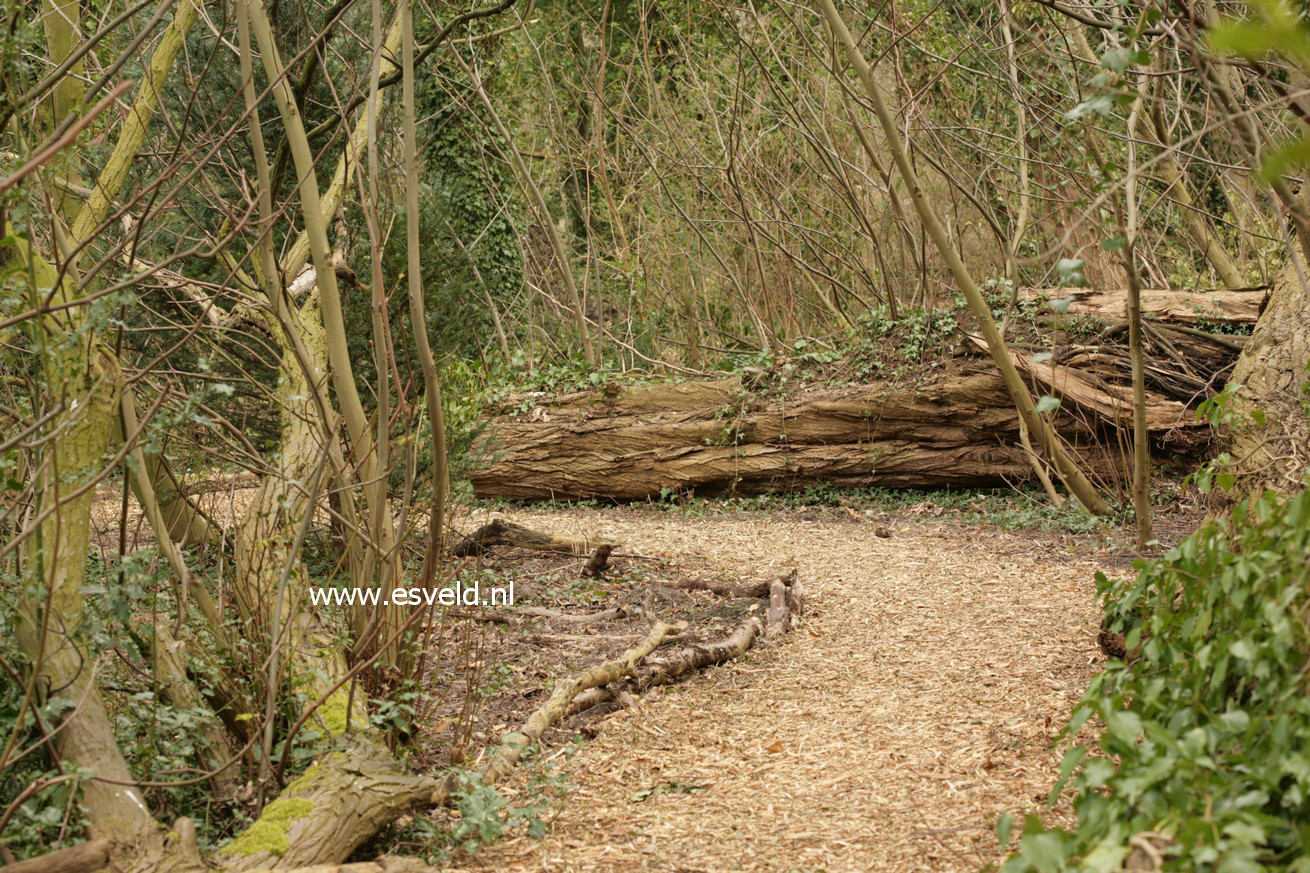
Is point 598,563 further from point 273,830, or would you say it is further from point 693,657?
point 273,830

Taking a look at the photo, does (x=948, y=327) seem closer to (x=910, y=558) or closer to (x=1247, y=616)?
(x=910, y=558)

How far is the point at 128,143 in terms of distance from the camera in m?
4.26

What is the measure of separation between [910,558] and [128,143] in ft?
16.6

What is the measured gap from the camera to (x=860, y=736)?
3910mm

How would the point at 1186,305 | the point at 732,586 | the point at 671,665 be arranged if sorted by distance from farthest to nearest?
1. the point at 1186,305
2. the point at 732,586
3. the point at 671,665

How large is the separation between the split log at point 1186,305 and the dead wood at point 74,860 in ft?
22.7

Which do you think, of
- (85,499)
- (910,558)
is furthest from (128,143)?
(910,558)

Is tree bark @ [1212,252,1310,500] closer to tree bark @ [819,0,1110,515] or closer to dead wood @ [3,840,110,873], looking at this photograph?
tree bark @ [819,0,1110,515]

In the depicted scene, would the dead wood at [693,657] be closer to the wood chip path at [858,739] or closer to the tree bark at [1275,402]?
the wood chip path at [858,739]

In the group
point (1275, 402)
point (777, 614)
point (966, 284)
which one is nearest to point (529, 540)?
point (777, 614)

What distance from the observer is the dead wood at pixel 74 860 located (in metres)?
2.34

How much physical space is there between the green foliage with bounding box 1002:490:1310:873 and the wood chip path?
2.84ft

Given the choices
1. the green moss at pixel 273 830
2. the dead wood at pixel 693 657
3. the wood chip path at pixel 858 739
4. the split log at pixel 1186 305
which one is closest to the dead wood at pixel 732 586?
the wood chip path at pixel 858 739

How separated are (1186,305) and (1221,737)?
6911mm
